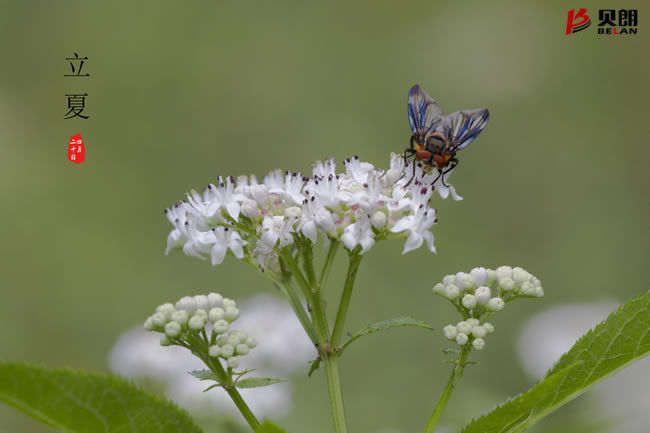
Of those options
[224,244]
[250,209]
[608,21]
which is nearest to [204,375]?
[224,244]

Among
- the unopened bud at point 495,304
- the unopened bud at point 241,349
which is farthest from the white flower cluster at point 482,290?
the unopened bud at point 241,349

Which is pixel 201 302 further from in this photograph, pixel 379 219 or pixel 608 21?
pixel 608 21

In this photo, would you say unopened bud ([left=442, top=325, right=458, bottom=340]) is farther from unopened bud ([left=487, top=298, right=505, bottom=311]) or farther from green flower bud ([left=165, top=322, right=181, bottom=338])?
green flower bud ([left=165, top=322, right=181, bottom=338])

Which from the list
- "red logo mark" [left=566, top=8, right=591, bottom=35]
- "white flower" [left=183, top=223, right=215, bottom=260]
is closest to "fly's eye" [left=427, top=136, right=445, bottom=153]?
"white flower" [left=183, top=223, right=215, bottom=260]

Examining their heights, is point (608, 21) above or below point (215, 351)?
above

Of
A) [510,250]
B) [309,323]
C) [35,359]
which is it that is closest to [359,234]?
[309,323]

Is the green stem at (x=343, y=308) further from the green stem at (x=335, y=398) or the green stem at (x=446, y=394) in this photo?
the green stem at (x=446, y=394)
